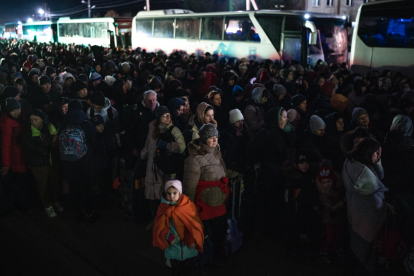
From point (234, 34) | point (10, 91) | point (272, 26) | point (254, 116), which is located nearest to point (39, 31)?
point (234, 34)

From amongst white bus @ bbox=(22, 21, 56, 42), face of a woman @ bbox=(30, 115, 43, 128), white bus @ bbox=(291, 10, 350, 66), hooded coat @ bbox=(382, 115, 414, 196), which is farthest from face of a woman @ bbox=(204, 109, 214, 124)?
white bus @ bbox=(22, 21, 56, 42)

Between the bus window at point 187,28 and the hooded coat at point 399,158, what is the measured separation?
15851mm

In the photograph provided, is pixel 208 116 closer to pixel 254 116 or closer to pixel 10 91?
pixel 254 116

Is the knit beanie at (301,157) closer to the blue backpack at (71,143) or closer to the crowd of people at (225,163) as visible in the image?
the crowd of people at (225,163)

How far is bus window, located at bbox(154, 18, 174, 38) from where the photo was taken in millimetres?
21797

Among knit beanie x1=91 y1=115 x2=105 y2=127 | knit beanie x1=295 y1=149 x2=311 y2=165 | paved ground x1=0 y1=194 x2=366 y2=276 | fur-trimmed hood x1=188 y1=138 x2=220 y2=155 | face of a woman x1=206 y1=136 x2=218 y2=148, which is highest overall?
face of a woman x1=206 y1=136 x2=218 y2=148

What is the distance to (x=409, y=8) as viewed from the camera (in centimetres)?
1275

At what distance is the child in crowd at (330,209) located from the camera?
4.17m

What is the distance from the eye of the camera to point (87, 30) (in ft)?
104

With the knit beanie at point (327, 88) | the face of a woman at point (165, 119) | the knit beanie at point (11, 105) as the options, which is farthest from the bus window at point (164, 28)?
the face of a woman at point (165, 119)

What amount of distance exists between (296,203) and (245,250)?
36.2 inches

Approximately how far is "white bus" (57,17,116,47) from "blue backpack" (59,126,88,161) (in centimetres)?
2465

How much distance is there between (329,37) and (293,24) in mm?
1766

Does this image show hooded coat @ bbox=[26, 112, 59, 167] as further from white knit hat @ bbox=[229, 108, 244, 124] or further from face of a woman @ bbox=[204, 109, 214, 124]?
white knit hat @ bbox=[229, 108, 244, 124]
